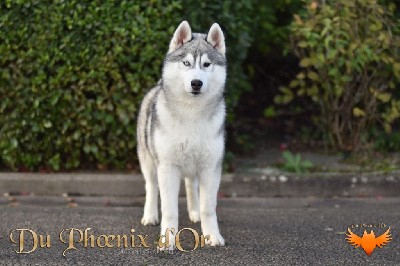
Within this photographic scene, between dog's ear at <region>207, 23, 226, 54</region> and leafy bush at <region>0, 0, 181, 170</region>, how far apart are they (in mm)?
1557

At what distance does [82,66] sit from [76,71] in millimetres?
80

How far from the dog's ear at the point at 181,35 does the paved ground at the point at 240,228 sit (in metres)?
1.47

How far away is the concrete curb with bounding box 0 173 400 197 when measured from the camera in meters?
7.18

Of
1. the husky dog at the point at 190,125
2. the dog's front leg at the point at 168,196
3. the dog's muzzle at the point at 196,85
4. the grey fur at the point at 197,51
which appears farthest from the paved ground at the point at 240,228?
the grey fur at the point at 197,51

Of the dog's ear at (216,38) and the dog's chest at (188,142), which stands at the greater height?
the dog's ear at (216,38)

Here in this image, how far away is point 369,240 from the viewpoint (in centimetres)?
538

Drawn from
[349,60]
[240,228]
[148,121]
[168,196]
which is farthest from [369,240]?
[349,60]

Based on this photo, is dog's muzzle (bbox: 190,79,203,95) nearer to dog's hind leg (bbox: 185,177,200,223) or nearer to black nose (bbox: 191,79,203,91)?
black nose (bbox: 191,79,203,91)

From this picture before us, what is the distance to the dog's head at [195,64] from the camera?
5.17 meters

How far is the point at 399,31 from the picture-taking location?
7.61 metres

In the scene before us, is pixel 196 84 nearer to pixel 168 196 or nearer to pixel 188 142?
pixel 188 142

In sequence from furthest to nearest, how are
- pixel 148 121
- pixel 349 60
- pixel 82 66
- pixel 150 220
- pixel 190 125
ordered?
1. pixel 349 60
2. pixel 82 66
3. pixel 150 220
4. pixel 148 121
5. pixel 190 125

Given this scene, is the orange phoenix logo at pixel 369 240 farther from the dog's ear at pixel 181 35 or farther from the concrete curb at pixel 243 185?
the dog's ear at pixel 181 35

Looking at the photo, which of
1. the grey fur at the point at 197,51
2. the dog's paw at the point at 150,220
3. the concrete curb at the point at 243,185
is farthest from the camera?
the concrete curb at the point at 243,185
